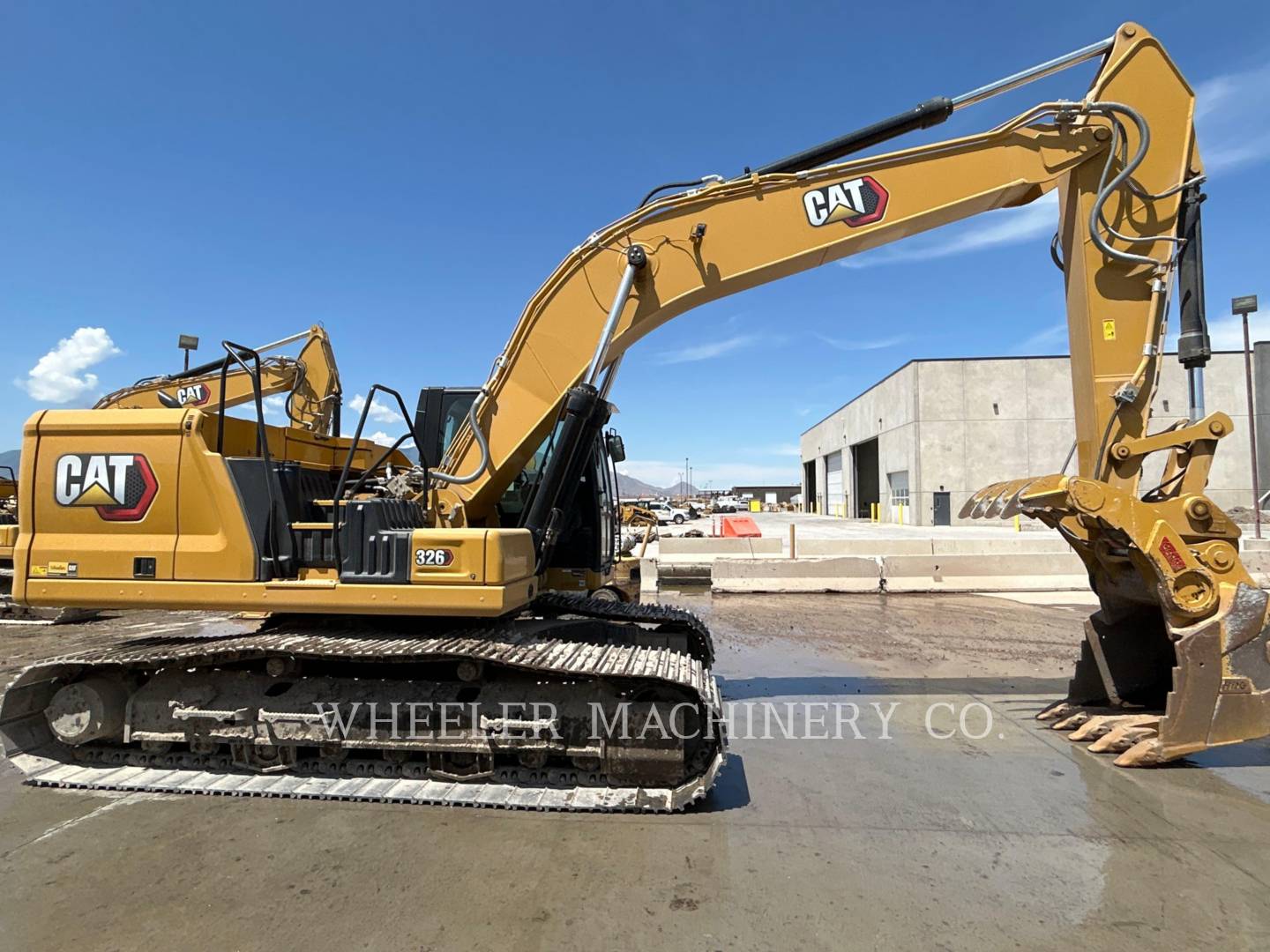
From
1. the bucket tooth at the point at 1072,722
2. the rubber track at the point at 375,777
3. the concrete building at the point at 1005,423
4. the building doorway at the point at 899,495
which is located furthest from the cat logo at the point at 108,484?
the building doorway at the point at 899,495

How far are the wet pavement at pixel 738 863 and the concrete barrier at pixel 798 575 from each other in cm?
788

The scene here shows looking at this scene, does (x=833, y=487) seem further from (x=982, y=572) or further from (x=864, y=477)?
(x=982, y=572)

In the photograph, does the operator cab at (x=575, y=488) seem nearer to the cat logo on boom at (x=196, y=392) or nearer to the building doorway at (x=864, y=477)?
the cat logo on boom at (x=196, y=392)

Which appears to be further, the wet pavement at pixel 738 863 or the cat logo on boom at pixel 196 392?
the cat logo on boom at pixel 196 392

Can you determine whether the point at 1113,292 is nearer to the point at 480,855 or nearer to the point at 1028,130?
the point at 1028,130

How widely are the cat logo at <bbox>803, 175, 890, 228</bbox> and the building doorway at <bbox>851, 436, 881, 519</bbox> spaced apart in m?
43.1

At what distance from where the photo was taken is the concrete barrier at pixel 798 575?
13.1 meters

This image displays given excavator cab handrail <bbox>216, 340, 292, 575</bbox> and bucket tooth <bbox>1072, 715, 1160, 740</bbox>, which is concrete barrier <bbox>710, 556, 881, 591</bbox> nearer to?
bucket tooth <bbox>1072, 715, 1160, 740</bbox>

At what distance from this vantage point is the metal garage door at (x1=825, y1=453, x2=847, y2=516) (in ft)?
168

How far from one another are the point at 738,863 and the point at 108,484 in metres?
4.37

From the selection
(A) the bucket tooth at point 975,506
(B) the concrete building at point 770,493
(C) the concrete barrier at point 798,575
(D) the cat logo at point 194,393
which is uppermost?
(B) the concrete building at point 770,493

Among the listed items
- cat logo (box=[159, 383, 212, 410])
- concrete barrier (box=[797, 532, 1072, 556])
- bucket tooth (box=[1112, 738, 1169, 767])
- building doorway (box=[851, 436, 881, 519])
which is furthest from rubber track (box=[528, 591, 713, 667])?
building doorway (box=[851, 436, 881, 519])

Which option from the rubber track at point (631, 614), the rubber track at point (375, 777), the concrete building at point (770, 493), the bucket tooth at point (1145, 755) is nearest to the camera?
the rubber track at point (375, 777)

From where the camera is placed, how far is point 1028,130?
505 centimetres
